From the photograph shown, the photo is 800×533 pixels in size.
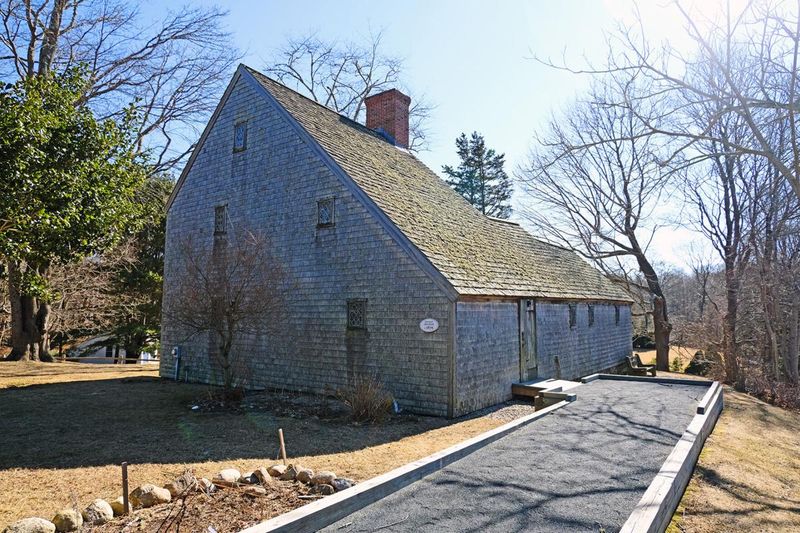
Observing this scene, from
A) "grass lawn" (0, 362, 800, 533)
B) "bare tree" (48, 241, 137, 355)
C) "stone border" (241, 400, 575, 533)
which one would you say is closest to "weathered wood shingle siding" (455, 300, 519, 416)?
"grass lawn" (0, 362, 800, 533)

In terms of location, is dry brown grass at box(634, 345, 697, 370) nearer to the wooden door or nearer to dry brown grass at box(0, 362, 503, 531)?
the wooden door

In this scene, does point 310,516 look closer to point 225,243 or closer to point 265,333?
point 265,333

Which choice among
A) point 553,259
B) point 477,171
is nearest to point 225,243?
point 553,259

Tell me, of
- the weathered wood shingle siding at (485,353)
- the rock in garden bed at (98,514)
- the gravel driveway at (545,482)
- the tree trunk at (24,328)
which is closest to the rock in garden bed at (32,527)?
the rock in garden bed at (98,514)

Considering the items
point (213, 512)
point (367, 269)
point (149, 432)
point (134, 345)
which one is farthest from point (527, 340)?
point (134, 345)

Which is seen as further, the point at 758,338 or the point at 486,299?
the point at 758,338

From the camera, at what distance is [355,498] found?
5.03 m

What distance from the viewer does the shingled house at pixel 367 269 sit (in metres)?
11.0

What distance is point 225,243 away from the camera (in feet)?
50.8

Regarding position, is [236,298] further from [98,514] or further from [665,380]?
[665,380]

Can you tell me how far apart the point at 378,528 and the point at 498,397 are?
317 inches

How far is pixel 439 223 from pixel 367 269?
3150 millimetres

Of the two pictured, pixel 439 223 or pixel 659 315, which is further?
pixel 659 315

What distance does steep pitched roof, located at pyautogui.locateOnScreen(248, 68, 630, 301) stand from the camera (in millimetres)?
12008
